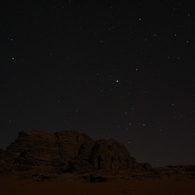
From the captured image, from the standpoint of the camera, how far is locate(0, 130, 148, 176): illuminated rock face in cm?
2583

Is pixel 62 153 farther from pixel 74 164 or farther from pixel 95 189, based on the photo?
pixel 95 189

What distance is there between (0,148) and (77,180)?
20.7m

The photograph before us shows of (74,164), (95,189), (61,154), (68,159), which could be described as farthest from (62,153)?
(95,189)

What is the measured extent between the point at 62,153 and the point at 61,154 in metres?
0.40

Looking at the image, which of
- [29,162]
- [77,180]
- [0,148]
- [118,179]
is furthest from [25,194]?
[0,148]

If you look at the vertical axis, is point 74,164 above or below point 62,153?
below

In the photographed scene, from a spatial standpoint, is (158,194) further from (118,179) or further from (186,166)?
(186,166)

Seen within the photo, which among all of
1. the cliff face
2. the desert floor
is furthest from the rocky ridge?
the desert floor

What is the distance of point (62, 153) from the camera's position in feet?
115

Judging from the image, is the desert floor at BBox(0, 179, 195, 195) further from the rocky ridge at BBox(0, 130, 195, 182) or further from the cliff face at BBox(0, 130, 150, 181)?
Result: the cliff face at BBox(0, 130, 150, 181)

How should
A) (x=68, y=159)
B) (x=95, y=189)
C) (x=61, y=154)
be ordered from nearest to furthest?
(x=95, y=189), (x=68, y=159), (x=61, y=154)

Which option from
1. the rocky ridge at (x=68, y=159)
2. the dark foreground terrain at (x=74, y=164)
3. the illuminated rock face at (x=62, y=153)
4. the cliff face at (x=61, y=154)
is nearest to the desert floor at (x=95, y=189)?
the dark foreground terrain at (x=74, y=164)

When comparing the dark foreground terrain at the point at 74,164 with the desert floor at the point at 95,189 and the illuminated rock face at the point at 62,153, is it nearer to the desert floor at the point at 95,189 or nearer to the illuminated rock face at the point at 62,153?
the illuminated rock face at the point at 62,153

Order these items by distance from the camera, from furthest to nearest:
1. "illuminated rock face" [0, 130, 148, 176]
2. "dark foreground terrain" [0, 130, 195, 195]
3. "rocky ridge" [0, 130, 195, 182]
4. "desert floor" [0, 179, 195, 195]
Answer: "illuminated rock face" [0, 130, 148, 176]
"rocky ridge" [0, 130, 195, 182]
"dark foreground terrain" [0, 130, 195, 195]
"desert floor" [0, 179, 195, 195]
